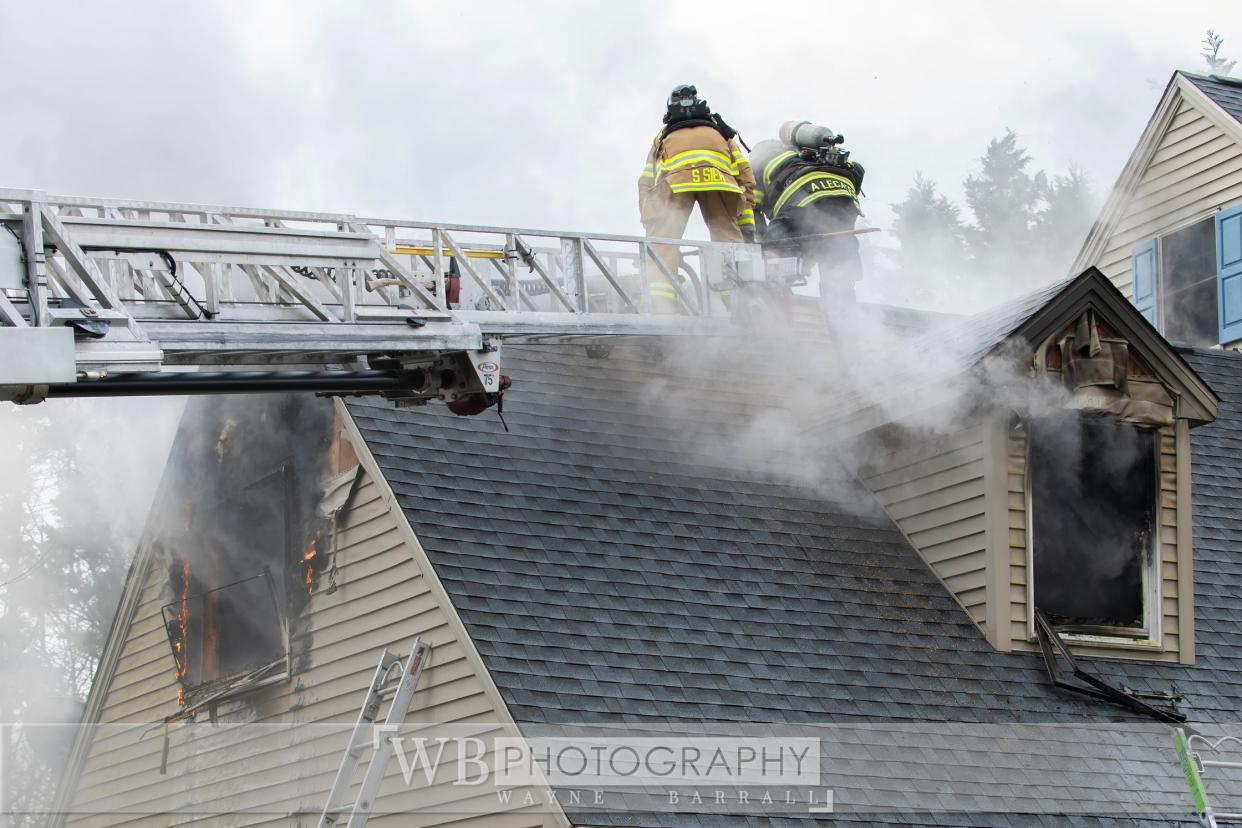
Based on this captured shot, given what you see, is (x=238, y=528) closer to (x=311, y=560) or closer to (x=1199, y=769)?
(x=311, y=560)

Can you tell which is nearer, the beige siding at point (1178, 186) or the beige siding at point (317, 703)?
the beige siding at point (317, 703)

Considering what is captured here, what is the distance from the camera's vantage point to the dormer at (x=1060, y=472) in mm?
10422

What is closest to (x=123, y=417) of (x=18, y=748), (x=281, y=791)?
(x=281, y=791)

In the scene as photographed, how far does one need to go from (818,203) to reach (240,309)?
6.16 metres

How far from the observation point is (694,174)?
1186 centimetres

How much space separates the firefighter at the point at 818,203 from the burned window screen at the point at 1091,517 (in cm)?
232

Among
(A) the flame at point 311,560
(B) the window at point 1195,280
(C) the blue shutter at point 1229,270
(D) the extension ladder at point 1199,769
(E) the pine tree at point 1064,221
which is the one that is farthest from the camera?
(E) the pine tree at point 1064,221

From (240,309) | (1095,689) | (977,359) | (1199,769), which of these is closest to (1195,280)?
(977,359)

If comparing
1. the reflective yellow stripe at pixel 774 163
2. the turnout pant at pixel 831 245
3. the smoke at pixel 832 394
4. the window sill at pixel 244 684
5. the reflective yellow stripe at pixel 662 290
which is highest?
the reflective yellow stripe at pixel 774 163

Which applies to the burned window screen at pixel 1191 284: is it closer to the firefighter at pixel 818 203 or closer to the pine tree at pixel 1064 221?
the firefighter at pixel 818 203

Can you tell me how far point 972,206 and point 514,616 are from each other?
54292 millimetres

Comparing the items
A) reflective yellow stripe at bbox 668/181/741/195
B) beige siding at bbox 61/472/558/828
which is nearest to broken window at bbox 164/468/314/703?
beige siding at bbox 61/472/558/828

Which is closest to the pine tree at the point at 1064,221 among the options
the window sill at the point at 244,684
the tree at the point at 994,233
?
the tree at the point at 994,233

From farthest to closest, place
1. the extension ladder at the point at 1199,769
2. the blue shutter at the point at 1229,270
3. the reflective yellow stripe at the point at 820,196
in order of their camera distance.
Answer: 1. the blue shutter at the point at 1229,270
2. the reflective yellow stripe at the point at 820,196
3. the extension ladder at the point at 1199,769
